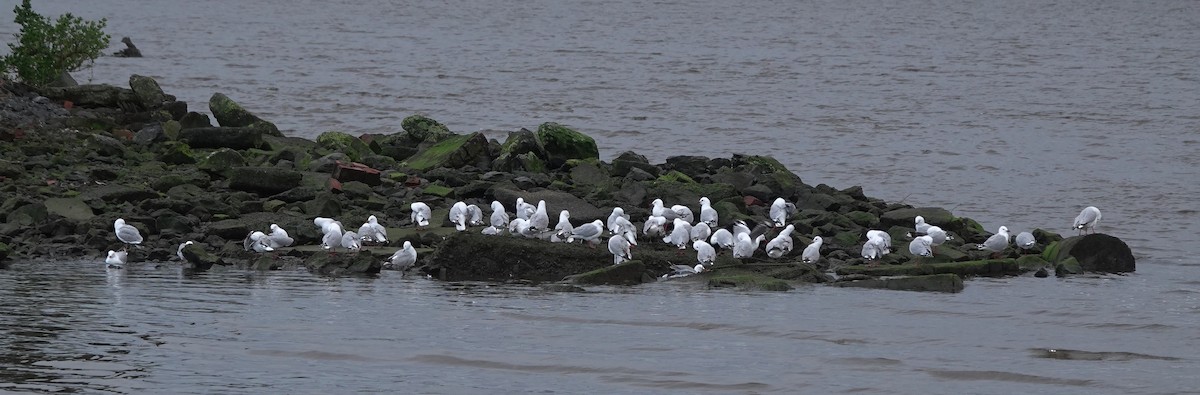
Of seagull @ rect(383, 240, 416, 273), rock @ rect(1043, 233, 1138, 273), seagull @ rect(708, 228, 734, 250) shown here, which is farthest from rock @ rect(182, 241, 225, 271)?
rock @ rect(1043, 233, 1138, 273)

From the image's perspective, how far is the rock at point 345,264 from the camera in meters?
15.2

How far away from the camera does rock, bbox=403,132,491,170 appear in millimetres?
21000

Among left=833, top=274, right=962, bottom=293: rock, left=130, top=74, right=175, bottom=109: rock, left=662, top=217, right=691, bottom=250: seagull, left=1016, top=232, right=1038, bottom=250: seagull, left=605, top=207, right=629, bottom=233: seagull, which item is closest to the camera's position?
left=833, top=274, right=962, bottom=293: rock

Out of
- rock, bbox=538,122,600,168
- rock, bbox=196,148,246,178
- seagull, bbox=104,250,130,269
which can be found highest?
rock, bbox=538,122,600,168

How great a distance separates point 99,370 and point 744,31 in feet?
201

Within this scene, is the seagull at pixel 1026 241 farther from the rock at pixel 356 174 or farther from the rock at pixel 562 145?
the rock at pixel 356 174

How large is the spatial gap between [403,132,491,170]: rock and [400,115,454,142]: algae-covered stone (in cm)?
103

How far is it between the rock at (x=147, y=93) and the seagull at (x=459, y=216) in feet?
26.2

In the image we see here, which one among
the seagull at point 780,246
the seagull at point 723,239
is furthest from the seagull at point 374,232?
the seagull at point 780,246

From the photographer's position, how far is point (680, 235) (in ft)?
54.4

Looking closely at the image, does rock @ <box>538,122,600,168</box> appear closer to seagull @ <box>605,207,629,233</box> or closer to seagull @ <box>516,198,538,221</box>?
seagull @ <box>516,198,538,221</box>

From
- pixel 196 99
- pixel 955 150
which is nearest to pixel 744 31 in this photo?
pixel 196 99

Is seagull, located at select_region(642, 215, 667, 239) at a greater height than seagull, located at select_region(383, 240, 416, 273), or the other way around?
seagull, located at select_region(642, 215, 667, 239)

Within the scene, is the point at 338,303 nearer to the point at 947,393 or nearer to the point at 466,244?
the point at 466,244
